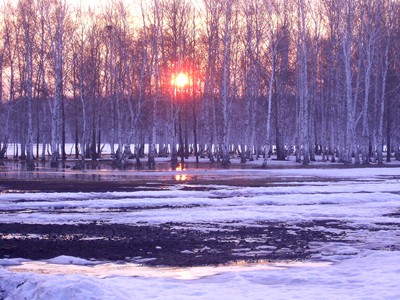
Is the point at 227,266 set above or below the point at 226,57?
below

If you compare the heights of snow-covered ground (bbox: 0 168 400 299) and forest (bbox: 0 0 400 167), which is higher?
forest (bbox: 0 0 400 167)

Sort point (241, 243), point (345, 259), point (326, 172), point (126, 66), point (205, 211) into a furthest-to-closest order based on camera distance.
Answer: point (126, 66) < point (326, 172) < point (205, 211) < point (241, 243) < point (345, 259)

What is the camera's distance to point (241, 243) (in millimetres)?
12000

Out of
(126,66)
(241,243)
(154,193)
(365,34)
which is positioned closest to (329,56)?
(365,34)

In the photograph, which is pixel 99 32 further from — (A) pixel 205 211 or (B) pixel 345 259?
(B) pixel 345 259

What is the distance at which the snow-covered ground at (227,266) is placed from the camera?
7.62 m

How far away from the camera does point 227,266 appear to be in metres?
9.80

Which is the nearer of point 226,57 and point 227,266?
point 227,266

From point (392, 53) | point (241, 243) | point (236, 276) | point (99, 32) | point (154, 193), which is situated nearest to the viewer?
point (236, 276)

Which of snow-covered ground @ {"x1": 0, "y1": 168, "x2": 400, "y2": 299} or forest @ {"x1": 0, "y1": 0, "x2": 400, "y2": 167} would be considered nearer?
snow-covered ground @ {"x1": 0, "y1": 168, "x2": 400, "y2": 299}

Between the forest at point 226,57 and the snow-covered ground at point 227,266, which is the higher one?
the forest at point 226,57

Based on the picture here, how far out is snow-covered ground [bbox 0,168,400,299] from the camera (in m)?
7.62

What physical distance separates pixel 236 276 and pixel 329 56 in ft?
154

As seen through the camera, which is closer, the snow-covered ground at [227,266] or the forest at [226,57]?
the snow-covered ground at [227,266]
